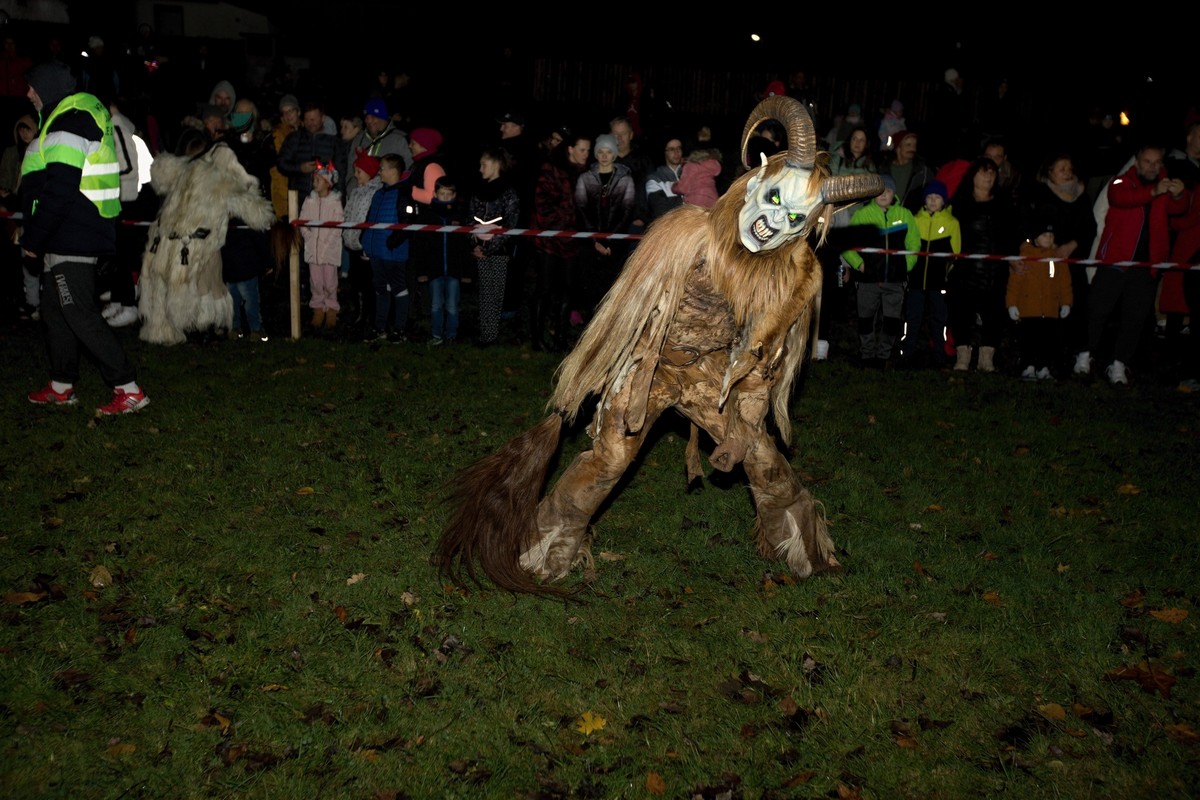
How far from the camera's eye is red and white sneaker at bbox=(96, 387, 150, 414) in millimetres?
7340

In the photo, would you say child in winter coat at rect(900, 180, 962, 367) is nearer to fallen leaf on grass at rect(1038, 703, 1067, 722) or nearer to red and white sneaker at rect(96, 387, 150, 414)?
fallen leaf on grass at rect(1038, 703, 1067, 722)

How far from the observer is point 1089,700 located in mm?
4387

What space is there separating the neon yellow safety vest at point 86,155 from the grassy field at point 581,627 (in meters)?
1.64

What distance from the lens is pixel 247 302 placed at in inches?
396

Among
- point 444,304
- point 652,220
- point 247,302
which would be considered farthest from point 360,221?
point 652,220

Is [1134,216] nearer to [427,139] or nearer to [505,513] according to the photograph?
[505,513]

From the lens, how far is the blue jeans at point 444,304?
401 inches

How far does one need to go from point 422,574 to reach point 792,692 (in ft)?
6.73

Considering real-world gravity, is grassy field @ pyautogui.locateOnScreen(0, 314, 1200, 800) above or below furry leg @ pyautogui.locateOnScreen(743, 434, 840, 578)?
below

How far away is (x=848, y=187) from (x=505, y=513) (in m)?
2.36

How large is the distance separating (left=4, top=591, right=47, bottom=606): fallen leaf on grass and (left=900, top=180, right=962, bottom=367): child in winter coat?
8064mm

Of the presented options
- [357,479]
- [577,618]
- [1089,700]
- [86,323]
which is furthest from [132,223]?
[1089,700]

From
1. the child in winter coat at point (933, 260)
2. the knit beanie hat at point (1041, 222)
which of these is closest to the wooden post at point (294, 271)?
the child in winter coat at point (933, 260)

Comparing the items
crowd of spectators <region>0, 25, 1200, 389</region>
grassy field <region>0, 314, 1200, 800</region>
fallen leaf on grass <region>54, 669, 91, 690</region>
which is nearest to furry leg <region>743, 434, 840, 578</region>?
grassy field <region>0, 314, 1200, 800</region>
